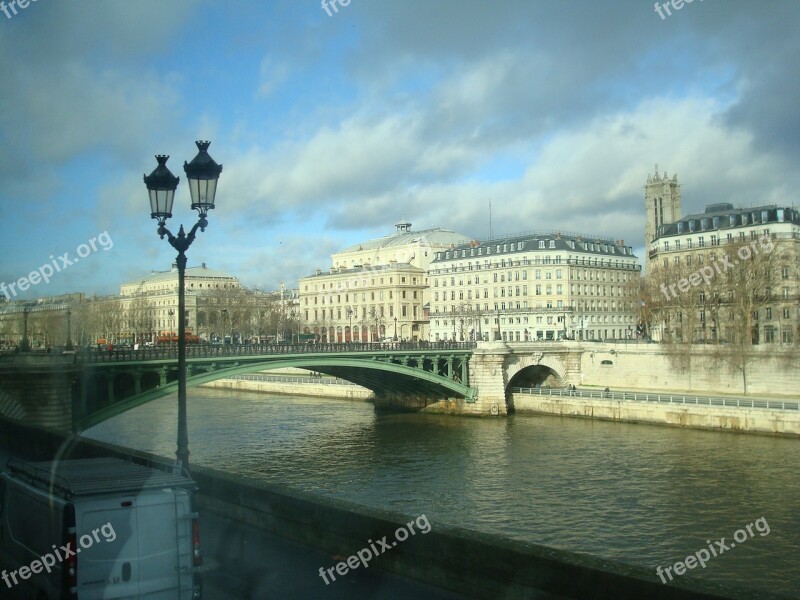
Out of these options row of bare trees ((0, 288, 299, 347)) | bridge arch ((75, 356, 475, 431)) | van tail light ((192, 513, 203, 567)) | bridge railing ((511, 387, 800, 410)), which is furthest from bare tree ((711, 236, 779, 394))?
van tail light ((192, 513, 203, 567))

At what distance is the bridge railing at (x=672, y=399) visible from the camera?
127ft

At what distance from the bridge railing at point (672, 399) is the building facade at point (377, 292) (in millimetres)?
36885

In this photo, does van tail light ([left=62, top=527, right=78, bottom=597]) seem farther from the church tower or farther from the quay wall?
the church tower

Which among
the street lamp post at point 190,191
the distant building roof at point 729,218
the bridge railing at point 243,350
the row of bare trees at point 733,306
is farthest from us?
the distant building roof at point 729,218

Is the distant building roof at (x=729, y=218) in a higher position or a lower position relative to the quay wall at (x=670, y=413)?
higher

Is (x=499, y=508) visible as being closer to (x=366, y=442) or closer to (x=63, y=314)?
(x=366, y=442)

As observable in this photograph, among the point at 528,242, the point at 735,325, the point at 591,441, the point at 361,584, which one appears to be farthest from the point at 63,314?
the point at 528,242

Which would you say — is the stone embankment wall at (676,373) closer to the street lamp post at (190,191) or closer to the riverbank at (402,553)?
the riverbank at (402,553)

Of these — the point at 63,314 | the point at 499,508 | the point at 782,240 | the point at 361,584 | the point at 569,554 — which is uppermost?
the point at 782,240

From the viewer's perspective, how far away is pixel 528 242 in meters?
82.6

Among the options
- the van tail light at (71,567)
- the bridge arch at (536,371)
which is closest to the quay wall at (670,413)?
the bridge arch at (536,371)

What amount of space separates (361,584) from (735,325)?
162ft

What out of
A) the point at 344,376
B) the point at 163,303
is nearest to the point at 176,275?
the point at 163,303

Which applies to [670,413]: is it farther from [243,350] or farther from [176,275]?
[176,275]
